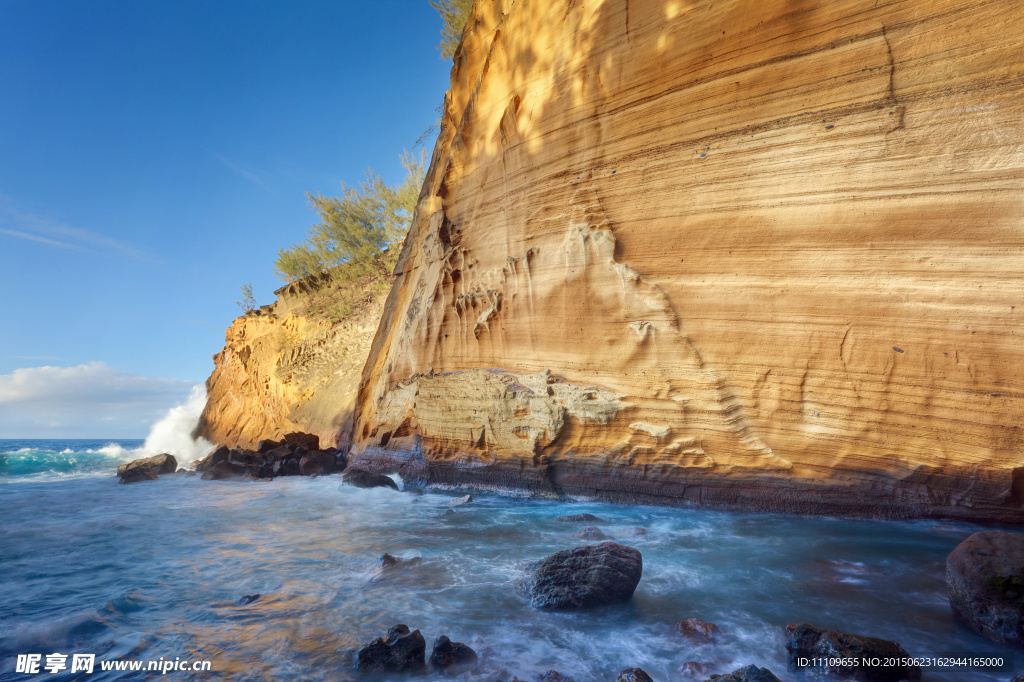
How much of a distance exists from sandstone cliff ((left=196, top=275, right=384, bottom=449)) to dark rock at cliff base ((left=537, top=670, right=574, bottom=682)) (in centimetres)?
1207

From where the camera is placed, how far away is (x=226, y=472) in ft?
42.9

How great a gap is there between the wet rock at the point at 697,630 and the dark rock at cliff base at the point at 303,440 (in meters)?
12.3

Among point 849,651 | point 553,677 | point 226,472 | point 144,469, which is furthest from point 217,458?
point 849,651

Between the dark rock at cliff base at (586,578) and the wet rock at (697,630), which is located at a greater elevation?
the dark rock at cliff base at (586,578)

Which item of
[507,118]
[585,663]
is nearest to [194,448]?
[507,118]

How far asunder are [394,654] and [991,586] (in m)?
3.55

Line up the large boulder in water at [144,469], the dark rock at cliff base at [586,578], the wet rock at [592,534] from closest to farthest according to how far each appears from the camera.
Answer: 1. the dark rock at cliff base at [586,578]
2. the wet rock at [592,534]
3. the large boulder in water at [144,469]

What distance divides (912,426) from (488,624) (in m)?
4.81

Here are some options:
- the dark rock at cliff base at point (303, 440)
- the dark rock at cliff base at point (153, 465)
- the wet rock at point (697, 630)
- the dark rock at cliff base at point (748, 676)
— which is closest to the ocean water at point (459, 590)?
the wet rock at point (697, 630)

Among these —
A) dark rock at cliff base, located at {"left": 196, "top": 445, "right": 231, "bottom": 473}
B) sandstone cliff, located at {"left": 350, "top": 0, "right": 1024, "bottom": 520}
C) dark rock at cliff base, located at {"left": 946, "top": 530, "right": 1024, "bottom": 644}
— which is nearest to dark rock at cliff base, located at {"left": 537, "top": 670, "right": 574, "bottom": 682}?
dark rock at cliff base, located at {"left": 946, "top": 530, "right": 1024, "bottom": 644}

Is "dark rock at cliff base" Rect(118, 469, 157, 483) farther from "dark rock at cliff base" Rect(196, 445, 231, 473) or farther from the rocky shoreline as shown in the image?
the rocky shoreline

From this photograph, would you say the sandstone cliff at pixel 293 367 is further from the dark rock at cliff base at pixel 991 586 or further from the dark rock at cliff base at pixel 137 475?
the dark rock at cliff base at pixel 991 586

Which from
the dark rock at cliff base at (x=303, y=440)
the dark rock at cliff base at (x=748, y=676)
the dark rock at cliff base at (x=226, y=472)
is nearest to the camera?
the dark rock at cliff base at (x=748, y=676)

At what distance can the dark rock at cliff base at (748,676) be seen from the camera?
2326mm
